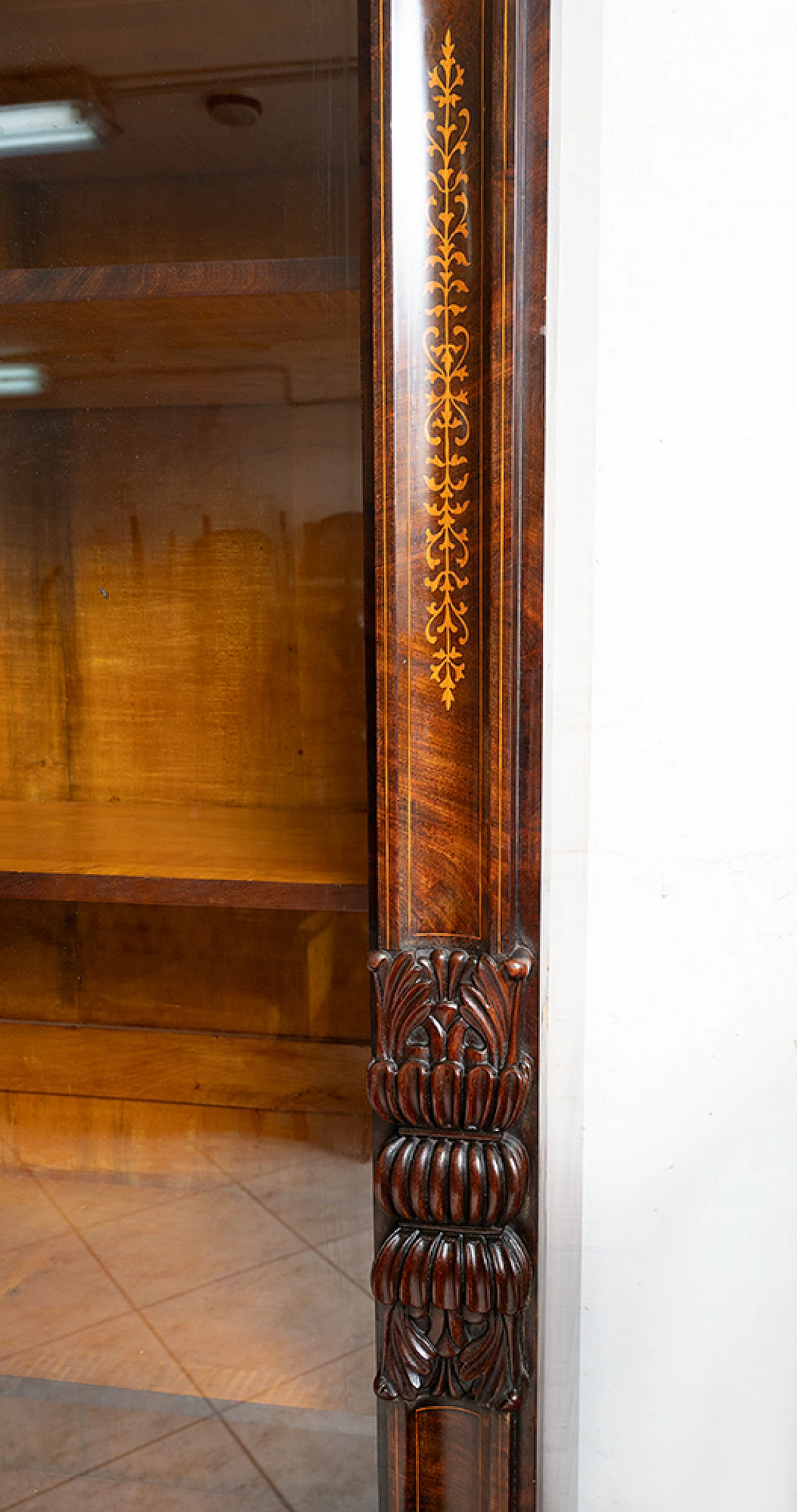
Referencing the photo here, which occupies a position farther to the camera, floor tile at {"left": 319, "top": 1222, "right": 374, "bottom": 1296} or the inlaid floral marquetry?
floor tile at {"left": 319, "top": 1222, "right": 374, "bottom": 1296}

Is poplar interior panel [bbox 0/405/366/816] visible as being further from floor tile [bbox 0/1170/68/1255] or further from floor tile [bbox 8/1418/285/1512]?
floor tile [bbox 8/1418/285/1512]

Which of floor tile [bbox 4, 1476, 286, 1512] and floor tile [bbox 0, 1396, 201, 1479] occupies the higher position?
floor tile [bbox 0, 1396, 201, 1479]

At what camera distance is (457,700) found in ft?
1.72

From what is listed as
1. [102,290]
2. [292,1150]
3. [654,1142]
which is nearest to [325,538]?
[102,290]

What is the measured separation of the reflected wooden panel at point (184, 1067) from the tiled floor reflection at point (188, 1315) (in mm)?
11

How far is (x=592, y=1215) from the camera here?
763 mm

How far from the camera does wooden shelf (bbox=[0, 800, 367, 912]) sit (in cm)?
59

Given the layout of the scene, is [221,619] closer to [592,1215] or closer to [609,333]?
[609,333]

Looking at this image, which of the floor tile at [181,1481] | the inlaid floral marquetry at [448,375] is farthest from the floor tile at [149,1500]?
the inlaid floral marquetry at [448,375]

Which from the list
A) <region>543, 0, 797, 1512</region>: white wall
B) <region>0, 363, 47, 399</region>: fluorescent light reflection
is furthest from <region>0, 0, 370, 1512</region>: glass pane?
<region>543, 0, 797, 1512</region>: white wall

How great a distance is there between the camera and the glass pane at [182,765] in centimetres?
58

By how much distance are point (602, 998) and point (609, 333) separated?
456mm

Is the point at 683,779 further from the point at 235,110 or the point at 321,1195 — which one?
the point at 235,110

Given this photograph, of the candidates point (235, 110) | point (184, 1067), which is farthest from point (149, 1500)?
point (235, 110)
